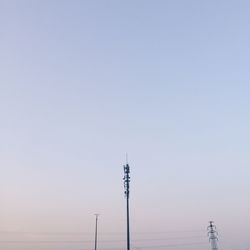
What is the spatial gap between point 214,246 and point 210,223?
253 inches

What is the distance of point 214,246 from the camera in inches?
4259

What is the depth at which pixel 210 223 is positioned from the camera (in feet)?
355

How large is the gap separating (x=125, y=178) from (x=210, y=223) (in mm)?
60681

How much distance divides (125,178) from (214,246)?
208 feet

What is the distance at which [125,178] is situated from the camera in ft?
184

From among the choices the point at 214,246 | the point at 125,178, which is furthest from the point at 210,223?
the point at 125,178

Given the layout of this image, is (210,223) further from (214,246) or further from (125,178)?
(125,178)

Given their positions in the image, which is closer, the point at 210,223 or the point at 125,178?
the point at 125,178

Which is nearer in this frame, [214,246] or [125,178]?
[125,178]
